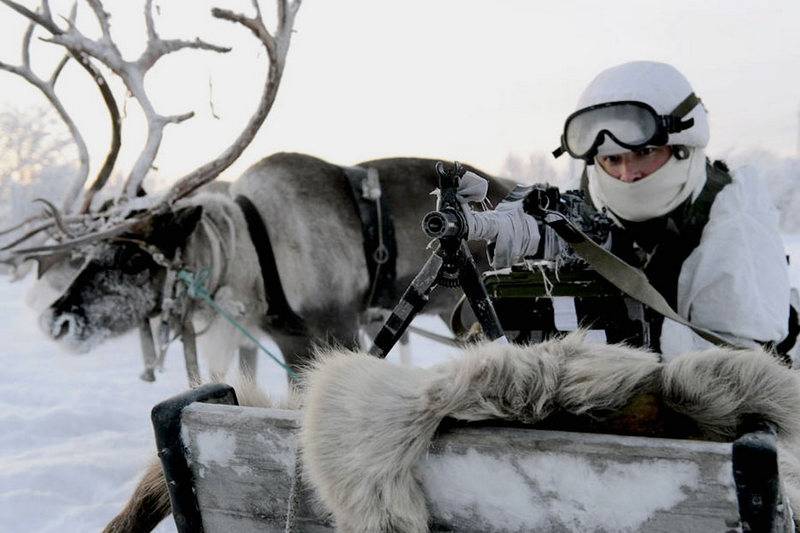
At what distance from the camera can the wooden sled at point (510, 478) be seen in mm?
768

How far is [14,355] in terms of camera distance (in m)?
6.49

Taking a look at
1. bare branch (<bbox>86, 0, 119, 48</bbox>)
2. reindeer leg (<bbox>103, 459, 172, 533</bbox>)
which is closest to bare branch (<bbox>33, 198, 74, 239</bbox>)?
bare branch (<bbox>86, 0, 119, 48</bbox>)

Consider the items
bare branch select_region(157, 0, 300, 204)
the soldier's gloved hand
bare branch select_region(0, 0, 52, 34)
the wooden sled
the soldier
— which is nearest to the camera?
the wooden sled

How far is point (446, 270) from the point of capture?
1.39 m

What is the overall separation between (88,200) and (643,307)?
3.17m

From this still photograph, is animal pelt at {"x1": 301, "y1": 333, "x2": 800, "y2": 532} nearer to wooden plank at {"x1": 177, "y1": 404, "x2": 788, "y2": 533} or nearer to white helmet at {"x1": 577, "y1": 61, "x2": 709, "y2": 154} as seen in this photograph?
wooden plank at {"x1": 177, "y1": 404, "x2": 788, "y2": 533}

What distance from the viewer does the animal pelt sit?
861 millimetres

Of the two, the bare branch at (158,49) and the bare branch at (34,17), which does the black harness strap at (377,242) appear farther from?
the bare branch at (34,17)

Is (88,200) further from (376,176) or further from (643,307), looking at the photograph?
(643,307)

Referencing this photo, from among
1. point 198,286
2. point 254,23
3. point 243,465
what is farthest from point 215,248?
point 243,465

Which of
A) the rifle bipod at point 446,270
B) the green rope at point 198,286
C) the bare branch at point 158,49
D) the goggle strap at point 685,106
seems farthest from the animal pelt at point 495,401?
the bare branch at point 158,49

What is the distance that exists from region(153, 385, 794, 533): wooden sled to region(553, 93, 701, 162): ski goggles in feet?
4.13

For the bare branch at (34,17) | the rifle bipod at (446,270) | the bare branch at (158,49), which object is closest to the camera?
the rifle bipod at (446,270)

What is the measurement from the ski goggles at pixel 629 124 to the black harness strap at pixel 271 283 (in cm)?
220
